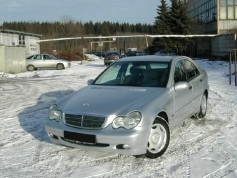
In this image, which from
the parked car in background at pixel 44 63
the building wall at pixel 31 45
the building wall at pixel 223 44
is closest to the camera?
the parked car in background at pixel 44 63

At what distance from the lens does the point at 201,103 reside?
7.44m

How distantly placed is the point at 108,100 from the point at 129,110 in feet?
1.65

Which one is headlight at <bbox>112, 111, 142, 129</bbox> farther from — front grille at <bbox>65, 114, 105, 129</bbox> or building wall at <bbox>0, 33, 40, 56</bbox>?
building wall at <bbox>0, 33, 40, 56</bbox>

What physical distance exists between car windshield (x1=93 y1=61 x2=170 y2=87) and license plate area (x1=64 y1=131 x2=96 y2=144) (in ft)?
5.17

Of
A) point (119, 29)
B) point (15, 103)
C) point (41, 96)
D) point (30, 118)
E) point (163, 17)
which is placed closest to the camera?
point (30, 118)

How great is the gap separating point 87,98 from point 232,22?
1542 inches

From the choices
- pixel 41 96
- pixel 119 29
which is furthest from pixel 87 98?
pixel 119 29

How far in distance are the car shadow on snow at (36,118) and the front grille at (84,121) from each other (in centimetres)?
141

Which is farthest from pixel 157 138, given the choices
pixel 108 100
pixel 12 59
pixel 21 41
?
pixel 21 41

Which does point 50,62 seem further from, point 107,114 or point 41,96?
point 107,114

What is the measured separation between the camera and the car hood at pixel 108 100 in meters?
4.81

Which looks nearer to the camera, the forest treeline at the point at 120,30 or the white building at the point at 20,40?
the white building at the point at 20,40

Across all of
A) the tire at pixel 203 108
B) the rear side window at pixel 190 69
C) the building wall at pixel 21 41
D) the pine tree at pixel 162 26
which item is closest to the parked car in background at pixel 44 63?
the building wall at pixel 21 41

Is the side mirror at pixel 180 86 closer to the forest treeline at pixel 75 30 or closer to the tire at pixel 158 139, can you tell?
the tire at pixel 158 139
